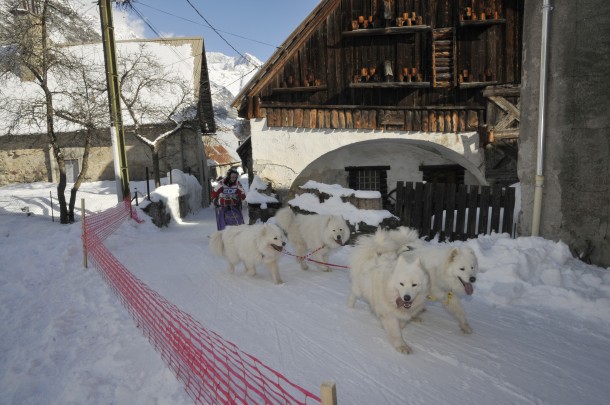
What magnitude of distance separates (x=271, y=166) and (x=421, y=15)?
641 cm

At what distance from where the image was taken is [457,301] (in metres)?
3.99

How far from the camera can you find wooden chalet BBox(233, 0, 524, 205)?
1108 centimetres

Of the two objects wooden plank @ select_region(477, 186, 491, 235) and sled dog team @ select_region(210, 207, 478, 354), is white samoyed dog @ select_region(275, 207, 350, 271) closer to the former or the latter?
sled dog team @ select_region(210, 207, 478, 354)

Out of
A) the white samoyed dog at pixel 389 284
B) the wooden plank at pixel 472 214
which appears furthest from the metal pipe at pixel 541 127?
the white samoyed dog at pixel 389 284

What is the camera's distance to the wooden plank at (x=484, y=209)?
7474 mm

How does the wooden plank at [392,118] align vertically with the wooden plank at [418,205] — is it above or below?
above

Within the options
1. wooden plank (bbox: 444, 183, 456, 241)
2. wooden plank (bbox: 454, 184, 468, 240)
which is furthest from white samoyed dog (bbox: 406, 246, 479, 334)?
wooden plank (bbox: 444, 183, 456, 241)

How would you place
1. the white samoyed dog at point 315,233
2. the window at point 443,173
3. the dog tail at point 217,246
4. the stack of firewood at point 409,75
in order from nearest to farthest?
the white samoyed dog at point 315,233 → the dog tail at point 217,246 → the stack of firewood at point 409,75 → the window at point 443,173

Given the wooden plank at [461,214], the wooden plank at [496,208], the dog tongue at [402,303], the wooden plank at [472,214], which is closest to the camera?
the dog tongue at [402,303]

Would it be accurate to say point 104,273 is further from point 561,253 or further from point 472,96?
point 472,96

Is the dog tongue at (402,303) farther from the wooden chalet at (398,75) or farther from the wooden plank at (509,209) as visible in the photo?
the wooden chalet at (398,75)

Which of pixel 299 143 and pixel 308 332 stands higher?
pixel 299 143

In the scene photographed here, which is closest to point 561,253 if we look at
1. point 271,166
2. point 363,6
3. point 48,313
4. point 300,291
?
point 300,291

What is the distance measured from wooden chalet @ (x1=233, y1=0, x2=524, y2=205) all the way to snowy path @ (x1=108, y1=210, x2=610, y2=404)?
697 cm
